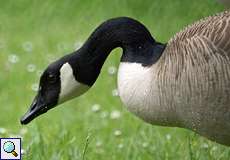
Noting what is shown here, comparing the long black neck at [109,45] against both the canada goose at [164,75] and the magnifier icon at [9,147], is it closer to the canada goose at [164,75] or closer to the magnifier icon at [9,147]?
the canada goose at [164,75]

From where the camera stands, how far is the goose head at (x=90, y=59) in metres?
4.36

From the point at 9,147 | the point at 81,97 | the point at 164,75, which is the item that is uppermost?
the point at 81,97

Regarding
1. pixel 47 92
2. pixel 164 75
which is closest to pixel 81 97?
pixel 47 92

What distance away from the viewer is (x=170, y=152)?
16.7 ft

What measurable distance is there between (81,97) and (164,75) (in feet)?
10.5

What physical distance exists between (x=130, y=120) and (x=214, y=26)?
243 cm

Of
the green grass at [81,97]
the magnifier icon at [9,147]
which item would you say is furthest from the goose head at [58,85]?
the green grass at [81,97]

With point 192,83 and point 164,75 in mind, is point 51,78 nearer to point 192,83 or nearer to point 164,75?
point 164,75

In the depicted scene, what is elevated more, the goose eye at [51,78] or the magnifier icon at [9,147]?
the goose eye at [51,78]

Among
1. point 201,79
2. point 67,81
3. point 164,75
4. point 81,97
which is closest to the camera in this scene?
point 201,79

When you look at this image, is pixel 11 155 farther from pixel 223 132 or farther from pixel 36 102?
pixel 223 132

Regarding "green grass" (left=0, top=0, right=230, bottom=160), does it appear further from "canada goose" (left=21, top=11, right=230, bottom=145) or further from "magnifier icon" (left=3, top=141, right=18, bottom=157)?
"canada goose" (left=21, top=11, right=230, bottom=145)

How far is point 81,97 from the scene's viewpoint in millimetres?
7074

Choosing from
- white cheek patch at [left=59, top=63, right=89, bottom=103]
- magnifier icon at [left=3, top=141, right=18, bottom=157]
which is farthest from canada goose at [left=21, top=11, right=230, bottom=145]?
magnifier icon at [left=3, top=141, right=18, bottom=157]
